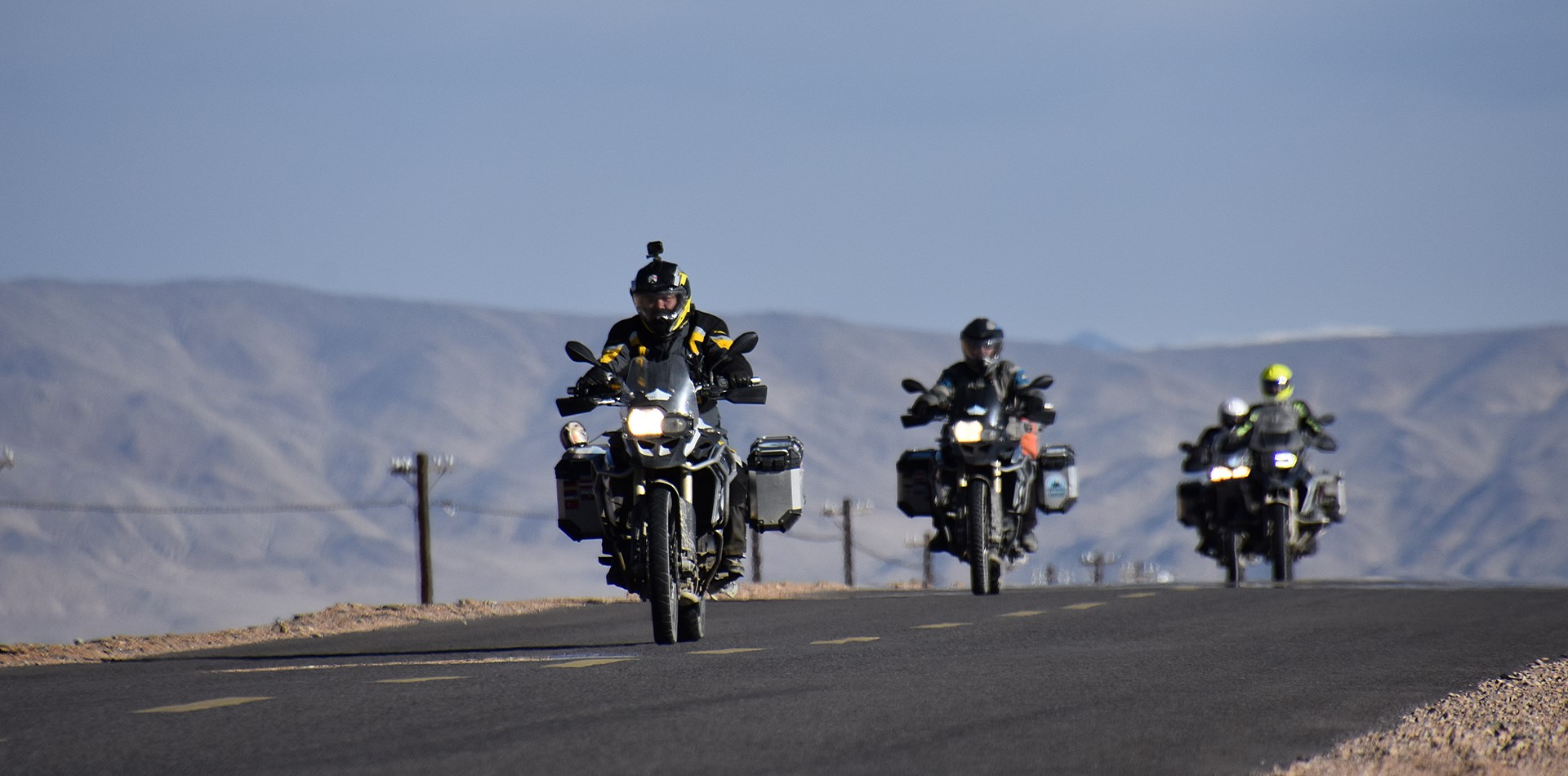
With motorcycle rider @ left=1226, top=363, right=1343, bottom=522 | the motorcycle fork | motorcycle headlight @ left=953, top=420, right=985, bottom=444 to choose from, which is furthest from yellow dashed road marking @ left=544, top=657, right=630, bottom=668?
motorcycle rider @ left=1226, top=363, right=1343, bottom=522

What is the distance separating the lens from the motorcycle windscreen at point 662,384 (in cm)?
1227

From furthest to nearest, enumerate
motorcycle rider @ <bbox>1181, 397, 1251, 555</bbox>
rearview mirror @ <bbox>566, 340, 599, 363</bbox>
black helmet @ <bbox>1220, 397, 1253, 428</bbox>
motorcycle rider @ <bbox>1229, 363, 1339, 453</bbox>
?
black helmet @ <bbox>1220, 397, 1253, 428</bbox>, motorcycle rider @ <bbox>1181, 397, 1251, 555</bbox>, motorcycle rider @ <bbox>1229, 363, 1339, 453</bbox>, rearview mirror @ <bbox>566, 340, 599, 363</bbox>

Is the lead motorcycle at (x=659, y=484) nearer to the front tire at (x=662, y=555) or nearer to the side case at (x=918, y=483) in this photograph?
Result: the front tire at (x=662, y=555)

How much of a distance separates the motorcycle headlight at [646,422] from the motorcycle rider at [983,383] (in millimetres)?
7454

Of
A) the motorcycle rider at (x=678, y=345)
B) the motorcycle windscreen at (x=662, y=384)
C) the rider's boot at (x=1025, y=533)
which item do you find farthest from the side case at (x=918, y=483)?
the motorcycle windscreen at (x=662, y=384)

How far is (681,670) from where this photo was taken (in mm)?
10453

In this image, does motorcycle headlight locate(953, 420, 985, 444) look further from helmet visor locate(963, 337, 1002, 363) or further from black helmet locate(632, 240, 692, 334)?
black helmet locate(632, 240, 692, 334)

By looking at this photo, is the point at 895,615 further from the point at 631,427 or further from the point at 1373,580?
the point at 1373,580

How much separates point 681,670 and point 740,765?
342cm

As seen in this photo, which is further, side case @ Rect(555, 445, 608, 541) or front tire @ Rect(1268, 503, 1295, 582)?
front tire @ Rect(1268, 503, 1295, 582)

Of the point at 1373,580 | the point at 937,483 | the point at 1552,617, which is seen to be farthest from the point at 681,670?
the point at 1373,580

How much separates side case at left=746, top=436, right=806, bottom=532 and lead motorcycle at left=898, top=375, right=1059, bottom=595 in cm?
530

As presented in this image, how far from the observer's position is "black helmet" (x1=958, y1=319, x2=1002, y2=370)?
19.5 m

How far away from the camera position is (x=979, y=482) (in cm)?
1877
